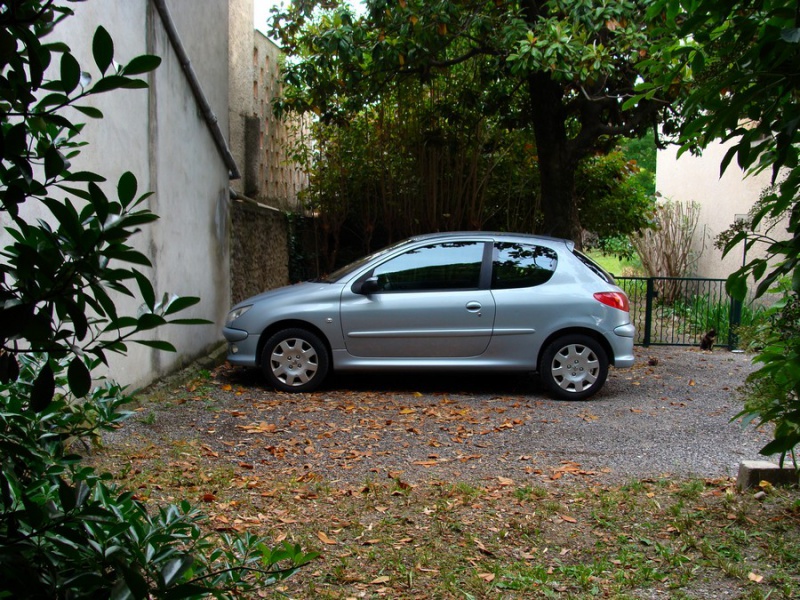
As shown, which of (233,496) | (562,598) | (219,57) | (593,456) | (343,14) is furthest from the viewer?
(219,57)

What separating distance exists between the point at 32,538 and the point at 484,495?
394cm

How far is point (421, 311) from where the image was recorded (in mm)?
8734

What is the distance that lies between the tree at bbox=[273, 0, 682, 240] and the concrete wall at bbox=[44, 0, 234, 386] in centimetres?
160

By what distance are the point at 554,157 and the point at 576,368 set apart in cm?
429

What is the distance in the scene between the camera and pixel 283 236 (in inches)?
564

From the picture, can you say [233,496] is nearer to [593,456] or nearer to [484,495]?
[484,495]

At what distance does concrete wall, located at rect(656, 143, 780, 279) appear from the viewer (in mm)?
16547

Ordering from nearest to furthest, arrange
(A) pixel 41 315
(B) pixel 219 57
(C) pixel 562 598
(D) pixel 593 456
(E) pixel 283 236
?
(A) pixel 41 315, (C) pixel 562 598, (D) pixel 593 456, (B) pixel 219 57, (E) pixel 283 236

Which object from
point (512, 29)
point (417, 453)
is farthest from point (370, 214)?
point (417, 453)

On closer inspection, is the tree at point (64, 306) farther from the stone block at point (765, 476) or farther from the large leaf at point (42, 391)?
the stone block at point (765, 476)

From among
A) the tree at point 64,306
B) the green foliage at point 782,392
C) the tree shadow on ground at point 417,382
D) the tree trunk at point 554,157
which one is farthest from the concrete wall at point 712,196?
the tree at point 64,306

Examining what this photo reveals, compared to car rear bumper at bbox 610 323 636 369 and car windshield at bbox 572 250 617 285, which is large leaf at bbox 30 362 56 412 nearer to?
car rear bumper at bbox 610 323 636 369

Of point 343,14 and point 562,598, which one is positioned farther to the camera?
point 343,14

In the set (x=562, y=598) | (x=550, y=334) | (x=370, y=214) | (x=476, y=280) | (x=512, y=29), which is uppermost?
(x=512, y=29)
